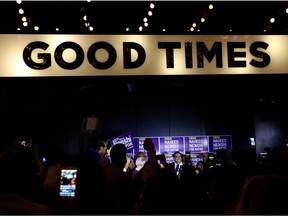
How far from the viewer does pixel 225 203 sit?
7.98 feet

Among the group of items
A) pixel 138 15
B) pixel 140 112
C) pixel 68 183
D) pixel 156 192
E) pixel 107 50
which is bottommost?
pixel 68 183

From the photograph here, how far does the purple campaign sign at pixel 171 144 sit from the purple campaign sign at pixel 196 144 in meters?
0.18

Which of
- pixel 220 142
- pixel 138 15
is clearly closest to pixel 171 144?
pixel 220 142

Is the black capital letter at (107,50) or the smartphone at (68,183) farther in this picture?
the smartphone at (68,183)

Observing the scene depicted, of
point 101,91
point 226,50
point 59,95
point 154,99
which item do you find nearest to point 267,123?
point 154,99

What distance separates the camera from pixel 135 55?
4.12 meters

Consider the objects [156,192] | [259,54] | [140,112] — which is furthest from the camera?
[140,112]

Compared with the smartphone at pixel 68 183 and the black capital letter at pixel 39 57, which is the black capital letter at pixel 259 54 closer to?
the black capital letter at pixel 39 57

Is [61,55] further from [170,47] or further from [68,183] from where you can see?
[68,183]

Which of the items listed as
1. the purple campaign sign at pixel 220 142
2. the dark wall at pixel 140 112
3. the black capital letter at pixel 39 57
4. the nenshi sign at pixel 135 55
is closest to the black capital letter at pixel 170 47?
the nenshi sign at pixel 135 55

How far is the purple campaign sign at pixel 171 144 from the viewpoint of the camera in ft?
35.8

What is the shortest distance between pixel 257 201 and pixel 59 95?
33.7ft

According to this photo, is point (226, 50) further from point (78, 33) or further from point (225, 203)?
point (225, 203)

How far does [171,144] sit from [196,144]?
0.75 meters
